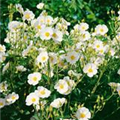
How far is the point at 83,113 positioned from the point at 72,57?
336 millimetres

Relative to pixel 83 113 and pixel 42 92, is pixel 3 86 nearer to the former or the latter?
pixel 42 92

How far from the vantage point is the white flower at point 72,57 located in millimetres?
2365

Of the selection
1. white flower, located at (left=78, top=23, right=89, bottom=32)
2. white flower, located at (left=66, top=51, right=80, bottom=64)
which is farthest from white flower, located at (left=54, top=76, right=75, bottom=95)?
white flower, located at (left=78, top=23, right=89, bottom=32)

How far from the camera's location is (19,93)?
2.59 m

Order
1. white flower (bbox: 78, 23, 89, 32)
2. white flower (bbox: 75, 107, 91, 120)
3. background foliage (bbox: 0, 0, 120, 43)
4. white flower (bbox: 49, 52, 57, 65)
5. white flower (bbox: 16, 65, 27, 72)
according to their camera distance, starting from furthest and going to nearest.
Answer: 1. background foliage (bbox: 0, 0, 120, 43)
2. white flower (bbox: 78, 23, 89, 32)
3. white flower (bbox: 16, 65, 27, 72)
4. white flower (bbox: 49, 52, 57, 65)
5. white flower (bbox: 75, 107, 91, 120)

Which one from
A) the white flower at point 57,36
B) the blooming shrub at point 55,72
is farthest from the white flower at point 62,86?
the white flower at point 57,36

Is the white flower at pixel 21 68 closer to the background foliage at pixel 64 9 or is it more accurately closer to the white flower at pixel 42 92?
the white flower at pixel 42 92

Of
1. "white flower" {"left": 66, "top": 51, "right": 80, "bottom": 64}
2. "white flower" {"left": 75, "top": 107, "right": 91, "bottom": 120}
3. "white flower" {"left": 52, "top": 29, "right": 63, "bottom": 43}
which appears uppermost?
"white flower" {"left": 52, "top": 29, "right": 63, "bottom": 43}

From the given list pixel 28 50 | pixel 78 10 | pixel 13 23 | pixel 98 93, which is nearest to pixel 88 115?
pixel 98 93

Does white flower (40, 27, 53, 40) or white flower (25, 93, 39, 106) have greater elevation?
white flower (40, 27, 53, 40)

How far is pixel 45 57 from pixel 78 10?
1968 mm

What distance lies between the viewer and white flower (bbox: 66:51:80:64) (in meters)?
2.37

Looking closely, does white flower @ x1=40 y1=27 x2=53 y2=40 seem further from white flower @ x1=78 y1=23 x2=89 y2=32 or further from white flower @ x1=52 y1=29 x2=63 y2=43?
white flower @ x1=78 y1=23 x2=89 y2=32

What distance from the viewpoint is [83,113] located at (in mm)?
2250
